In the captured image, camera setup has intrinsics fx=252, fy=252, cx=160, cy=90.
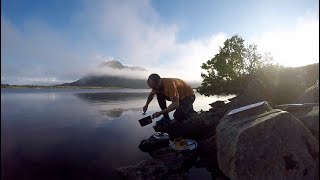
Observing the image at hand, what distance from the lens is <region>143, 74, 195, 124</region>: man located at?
11844 mm

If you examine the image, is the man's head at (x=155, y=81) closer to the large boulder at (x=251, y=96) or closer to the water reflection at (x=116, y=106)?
the large boulder at (x=251, y=96)

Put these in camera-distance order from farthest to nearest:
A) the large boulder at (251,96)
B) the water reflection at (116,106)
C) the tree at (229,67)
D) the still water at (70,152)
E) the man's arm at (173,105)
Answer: the tree at (229,67) → the water reflection at (116,106) → the large boulder at (251,96) → the man's arm at (173,105) → the still water at (70,152)

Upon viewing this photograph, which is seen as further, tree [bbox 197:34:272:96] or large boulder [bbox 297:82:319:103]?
tree [bbox 197:34:272:96]

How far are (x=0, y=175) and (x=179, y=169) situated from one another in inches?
242

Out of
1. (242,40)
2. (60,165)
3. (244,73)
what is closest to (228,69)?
(244,73)

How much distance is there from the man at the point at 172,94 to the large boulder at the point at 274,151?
4650mm

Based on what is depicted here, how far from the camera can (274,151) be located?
277 inches

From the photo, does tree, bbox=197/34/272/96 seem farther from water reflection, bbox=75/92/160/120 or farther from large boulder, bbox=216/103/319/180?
large boulder, bbox=216/103/319/180

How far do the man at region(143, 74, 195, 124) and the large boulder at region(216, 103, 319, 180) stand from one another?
4650 mm

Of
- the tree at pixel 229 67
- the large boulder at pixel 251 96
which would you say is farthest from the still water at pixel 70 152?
the tree at pixel 229 67

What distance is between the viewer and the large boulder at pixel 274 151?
23.0ft

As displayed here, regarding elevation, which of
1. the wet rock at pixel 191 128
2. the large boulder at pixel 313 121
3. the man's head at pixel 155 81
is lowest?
the wet rock at pixel 191 128

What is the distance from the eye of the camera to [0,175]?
8008mm

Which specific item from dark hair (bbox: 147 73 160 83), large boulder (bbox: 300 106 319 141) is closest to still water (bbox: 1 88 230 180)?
dark hair (bbox: 147 73 160 83)
